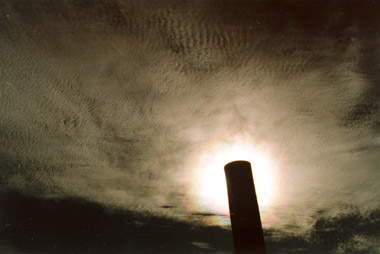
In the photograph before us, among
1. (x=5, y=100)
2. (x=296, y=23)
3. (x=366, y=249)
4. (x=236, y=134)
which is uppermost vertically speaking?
(x=296, y=23)

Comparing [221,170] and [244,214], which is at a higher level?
[221,170]

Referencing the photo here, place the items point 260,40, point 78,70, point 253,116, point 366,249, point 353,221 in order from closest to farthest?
point 260,40, point 78,70, point 253,116, point 353,221, point 366,249

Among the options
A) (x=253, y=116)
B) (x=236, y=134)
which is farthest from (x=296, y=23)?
(x=236, y=134)

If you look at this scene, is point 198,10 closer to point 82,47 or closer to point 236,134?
point 82,47

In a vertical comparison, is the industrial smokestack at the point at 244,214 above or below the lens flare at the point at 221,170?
below

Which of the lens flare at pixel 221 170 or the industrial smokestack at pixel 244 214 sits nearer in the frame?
the industrial smokestack at pixel 244 214

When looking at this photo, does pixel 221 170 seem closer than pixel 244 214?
No

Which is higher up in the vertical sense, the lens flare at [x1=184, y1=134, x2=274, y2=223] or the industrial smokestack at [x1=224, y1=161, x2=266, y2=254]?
the lens flare at [x1=184, y1=134, x2=274, y2=223]

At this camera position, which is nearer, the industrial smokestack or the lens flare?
the industrial smokestack
